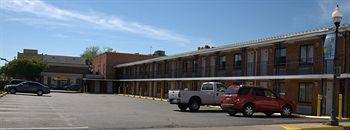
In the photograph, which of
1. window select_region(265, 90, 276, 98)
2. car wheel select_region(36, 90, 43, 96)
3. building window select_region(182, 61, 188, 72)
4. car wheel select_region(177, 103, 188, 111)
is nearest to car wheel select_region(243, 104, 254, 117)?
window select_region(265, 90, 276, 98)

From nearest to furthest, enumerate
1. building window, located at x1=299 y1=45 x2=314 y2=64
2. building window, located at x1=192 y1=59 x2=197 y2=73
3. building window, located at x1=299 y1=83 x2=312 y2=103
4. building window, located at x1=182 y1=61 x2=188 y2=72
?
1. building window, located at x1=299 y1=45 x2=314 y2=64
2. building window, located at x1=299 y1=83 x2=312 y2=103
3. building window, located at x1=192 y1=59 x2=197 y2=73
4. building window, located at x1=182 y1=61 x2=188 y2=72

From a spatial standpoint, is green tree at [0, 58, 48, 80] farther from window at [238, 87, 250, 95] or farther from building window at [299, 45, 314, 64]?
window at [238, 87, 250, 95]

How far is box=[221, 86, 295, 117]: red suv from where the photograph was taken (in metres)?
23.8

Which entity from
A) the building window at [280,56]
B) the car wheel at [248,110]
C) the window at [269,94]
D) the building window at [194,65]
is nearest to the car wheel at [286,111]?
the window at [269,94]

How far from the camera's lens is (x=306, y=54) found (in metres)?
30.0

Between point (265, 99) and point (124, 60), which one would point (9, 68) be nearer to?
point (124, 60)

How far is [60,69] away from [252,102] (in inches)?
2972

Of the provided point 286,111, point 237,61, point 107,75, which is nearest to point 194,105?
point 286,111

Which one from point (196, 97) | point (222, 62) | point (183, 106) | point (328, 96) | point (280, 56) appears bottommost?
point (183, 106)

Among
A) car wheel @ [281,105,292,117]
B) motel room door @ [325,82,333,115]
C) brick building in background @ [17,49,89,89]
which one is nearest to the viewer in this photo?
car wheel @ [281,105,292,117]

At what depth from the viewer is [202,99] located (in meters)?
28.4

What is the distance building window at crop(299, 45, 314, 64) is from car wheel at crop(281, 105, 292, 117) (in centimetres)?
566

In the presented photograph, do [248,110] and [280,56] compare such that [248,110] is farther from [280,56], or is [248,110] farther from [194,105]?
[280,56]

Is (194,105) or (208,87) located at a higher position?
(208,87)
